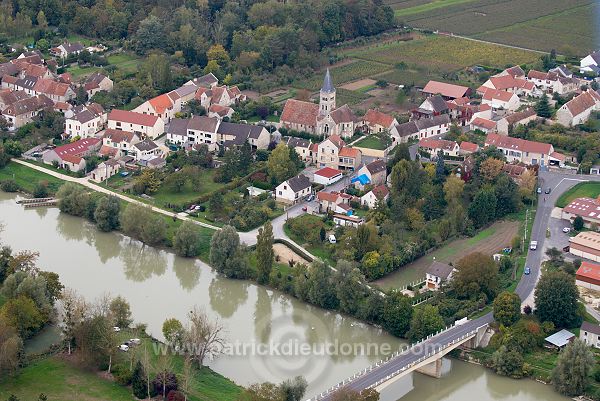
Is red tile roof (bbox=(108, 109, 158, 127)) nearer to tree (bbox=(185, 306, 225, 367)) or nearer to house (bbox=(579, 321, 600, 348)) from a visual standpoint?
tree (bbox=(185, 306, 225, 367))

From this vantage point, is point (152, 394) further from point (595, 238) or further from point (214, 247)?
point (595, 238)

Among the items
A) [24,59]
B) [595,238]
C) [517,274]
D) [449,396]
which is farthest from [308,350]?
[24,59]

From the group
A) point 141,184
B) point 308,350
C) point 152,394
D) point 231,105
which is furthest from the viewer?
point 231,105

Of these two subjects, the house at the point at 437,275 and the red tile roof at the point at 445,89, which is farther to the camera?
the red tile roof at the point at 445,89

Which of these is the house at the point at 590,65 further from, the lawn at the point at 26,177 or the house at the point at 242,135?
the lawn at the point at 26,177

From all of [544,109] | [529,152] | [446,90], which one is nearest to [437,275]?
[529,152]

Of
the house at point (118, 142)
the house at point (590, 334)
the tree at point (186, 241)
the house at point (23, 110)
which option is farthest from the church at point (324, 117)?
the house at point (590, 334)

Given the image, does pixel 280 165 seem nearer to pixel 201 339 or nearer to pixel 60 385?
pixel 201 339
